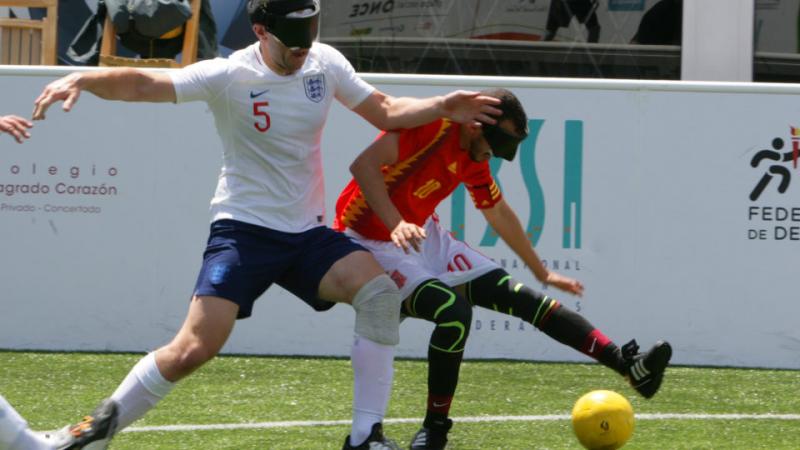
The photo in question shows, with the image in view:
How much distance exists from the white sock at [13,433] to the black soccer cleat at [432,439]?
1.73 metres

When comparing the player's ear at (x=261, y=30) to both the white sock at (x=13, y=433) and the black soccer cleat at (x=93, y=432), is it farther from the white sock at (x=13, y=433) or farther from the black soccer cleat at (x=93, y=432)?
the white sock at (x=13, y=433)

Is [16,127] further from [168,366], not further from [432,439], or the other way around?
[432,439]

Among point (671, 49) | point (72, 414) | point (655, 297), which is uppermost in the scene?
point (671, 49)

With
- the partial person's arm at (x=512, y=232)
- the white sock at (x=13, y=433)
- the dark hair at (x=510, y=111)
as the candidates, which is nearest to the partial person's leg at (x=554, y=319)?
the partial person's arm at (x=512, y=232)

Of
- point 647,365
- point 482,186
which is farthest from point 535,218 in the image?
point 647,365

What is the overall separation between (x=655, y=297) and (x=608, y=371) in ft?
1.76

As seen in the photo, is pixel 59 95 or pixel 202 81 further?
pixel 202 81

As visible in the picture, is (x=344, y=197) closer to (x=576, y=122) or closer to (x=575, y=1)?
(x=576, y=122)

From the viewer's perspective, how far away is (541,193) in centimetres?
865

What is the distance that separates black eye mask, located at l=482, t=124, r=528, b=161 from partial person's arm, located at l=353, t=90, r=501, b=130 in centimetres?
8

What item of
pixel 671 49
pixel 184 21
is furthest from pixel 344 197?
pixel 671 49

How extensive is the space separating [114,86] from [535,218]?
3683 mm

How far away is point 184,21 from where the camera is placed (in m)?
10.4

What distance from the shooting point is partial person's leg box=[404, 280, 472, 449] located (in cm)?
605
